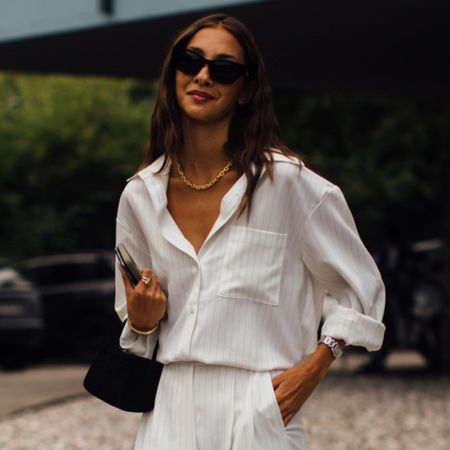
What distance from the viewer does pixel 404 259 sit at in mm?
14812

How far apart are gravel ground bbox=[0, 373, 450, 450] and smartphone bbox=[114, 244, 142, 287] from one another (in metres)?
6.20

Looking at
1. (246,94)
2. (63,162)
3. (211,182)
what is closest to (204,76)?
(246,94)

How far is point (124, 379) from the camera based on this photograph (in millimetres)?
3062

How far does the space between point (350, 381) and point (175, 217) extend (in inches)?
452

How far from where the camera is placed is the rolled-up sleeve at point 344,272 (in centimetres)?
292

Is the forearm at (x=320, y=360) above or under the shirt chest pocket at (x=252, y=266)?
under

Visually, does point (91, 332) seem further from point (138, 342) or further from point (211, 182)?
point (211, 182)

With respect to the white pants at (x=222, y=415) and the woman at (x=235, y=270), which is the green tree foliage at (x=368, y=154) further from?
the white pants at (x=222, y=415)

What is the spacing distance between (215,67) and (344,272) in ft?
1.83

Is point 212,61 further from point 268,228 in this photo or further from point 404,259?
point 404,259

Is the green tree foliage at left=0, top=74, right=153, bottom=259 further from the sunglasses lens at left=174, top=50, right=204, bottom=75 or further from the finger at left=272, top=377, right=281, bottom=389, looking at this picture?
the finger at left=272, top=377, right=281, bottom=389

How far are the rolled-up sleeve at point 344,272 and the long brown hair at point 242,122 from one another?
0.53 ft

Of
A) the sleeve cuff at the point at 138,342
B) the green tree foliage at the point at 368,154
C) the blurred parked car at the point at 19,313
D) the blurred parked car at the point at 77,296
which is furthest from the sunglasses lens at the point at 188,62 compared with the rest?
the green tree foliage at the point at 368,154

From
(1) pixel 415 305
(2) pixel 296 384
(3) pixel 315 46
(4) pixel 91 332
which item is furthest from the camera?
(4) pixel 91 332
